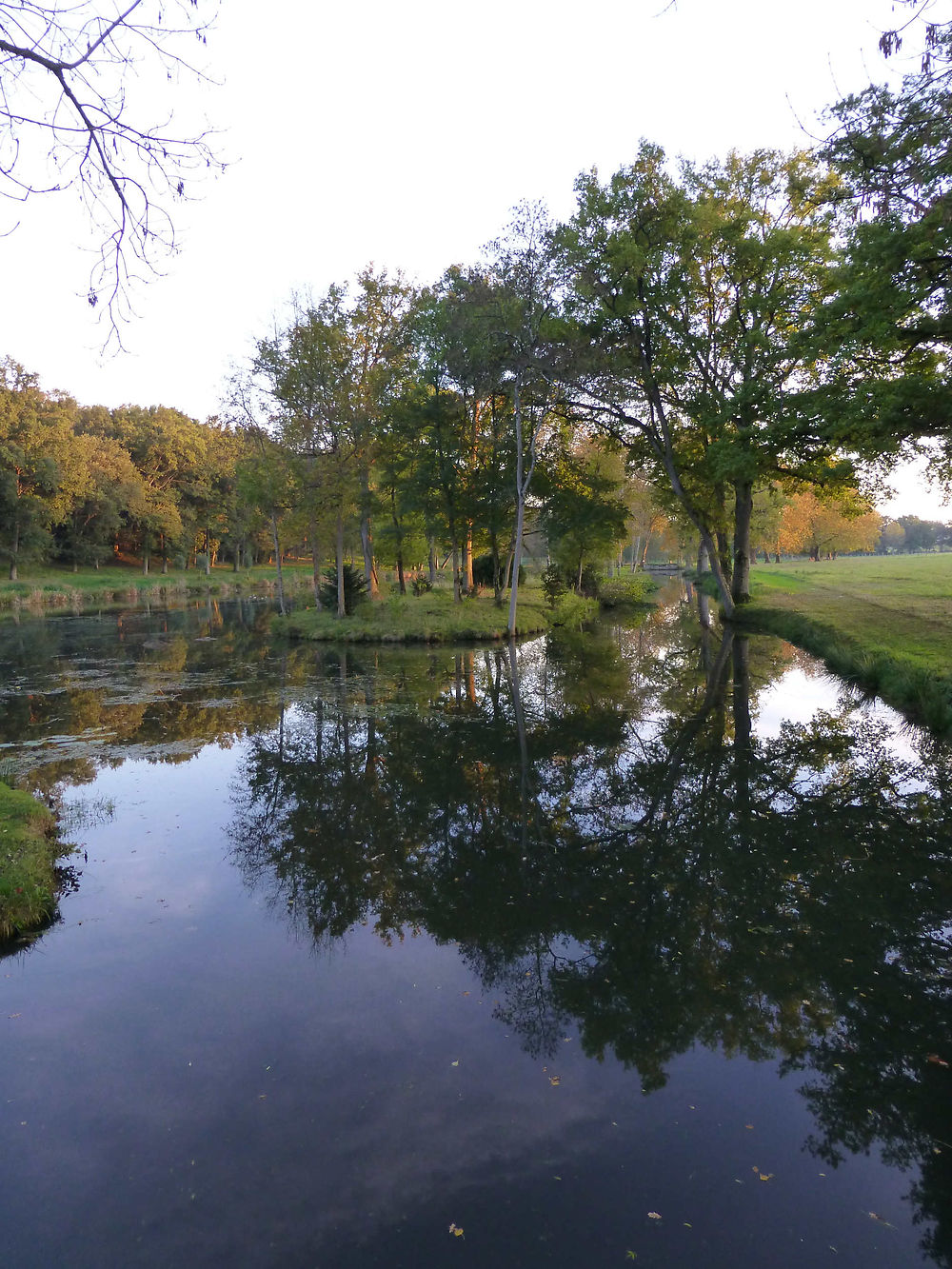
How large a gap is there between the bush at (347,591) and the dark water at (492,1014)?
66.9 ft

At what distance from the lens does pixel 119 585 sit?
57.8 meters

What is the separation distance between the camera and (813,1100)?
4582 millimetres

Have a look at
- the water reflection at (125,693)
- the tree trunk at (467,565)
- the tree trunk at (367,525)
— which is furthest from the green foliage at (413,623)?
the tree trunk at (367,525)

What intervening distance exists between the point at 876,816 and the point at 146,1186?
28.9 feet

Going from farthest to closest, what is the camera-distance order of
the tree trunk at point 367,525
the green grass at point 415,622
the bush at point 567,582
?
the bush at point 567,582 → the tree trunk at point 367,525 → the green grass at point 415,622

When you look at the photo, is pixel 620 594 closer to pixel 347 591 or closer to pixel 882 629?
pixel 347 591

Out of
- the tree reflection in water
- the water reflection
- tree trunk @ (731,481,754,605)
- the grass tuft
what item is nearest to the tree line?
tree trunk @ (731,481,754,605)

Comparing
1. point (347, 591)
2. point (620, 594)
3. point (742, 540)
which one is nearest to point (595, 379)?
point (742, 540)

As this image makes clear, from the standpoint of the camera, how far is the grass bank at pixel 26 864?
6.82 metres

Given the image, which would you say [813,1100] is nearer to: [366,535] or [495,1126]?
[495,1126]

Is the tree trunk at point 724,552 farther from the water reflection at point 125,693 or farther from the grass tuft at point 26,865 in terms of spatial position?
the grass tuft at point 26,865

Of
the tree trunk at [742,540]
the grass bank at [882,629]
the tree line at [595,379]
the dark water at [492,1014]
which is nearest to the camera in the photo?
the dark water at [492,1014]

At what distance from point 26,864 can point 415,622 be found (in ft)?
72.3

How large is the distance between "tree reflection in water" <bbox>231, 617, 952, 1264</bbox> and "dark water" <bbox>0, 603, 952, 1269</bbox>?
0.04 meters
